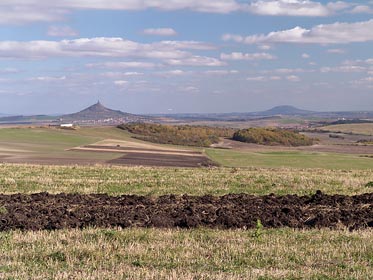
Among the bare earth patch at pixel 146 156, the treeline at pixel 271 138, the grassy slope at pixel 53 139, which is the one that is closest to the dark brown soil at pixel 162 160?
the bare earth patch at pixel 146 156

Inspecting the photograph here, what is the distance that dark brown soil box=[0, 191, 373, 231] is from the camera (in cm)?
1339

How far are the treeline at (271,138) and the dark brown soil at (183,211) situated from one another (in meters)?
75.9

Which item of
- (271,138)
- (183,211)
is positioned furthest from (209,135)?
(183,211)

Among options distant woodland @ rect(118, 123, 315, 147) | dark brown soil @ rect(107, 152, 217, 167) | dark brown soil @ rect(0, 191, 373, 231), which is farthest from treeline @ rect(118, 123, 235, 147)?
dark brown soil @ rect(0, 191, 373, 231)

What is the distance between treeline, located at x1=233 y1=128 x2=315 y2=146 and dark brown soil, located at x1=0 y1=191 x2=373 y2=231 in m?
75.9

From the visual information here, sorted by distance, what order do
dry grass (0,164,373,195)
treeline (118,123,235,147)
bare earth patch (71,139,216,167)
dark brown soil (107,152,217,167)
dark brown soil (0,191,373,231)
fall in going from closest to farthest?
dark brown soil (0,191,373,231)
dry grass (0,164,373,195)
dark brown soil (107,152,217,167)
bare earth patch (71,139,216,167)
treeline (118,123,235,147)

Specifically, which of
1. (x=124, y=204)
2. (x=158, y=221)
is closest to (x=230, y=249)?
(x=158, y=221)

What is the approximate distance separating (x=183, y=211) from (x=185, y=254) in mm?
4575

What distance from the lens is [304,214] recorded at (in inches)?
581

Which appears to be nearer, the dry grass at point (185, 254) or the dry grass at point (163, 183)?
the dry grass at point (185, 254)

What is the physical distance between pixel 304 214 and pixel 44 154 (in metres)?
41.4

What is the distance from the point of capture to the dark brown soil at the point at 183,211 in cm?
1339

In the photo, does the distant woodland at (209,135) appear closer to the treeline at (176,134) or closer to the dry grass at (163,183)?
the treeline at (176,134)

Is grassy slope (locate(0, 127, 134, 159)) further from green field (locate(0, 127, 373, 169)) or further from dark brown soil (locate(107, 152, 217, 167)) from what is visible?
dark brown soil (locate(107, 152, 217, 167))
